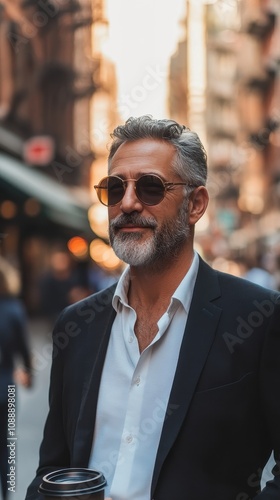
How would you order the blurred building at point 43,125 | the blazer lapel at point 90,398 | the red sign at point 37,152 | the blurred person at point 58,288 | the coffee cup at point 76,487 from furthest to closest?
1. the red sign at point 37,152
2. the blurred building at point 43,125
3. the blurred person at point 58,288
4. the blazer lapel at point 90,398
5. the coffee cup at point 76,487

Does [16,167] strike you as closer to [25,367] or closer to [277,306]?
[25,367]

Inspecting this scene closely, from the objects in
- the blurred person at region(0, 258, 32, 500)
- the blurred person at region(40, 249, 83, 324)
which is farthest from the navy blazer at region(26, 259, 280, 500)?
the blurred person at region(40, 249, 83, 324)

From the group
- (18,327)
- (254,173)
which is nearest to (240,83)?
(254,173)

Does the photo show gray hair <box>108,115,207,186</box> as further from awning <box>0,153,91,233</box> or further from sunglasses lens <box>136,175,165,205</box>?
awning <box>0,153,91,233</box>

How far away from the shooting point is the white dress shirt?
2414 millimetres

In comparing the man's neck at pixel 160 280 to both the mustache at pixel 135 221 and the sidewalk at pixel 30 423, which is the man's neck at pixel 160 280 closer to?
the mustache at pixel 135 221

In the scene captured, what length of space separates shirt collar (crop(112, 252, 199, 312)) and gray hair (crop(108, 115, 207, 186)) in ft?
0.89

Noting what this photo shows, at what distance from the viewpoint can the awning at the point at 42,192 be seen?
1827 centimetres

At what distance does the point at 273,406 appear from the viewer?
238 centimetres

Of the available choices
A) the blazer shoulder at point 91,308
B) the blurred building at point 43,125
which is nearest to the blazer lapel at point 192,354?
the blazer shoulder at point 91,308

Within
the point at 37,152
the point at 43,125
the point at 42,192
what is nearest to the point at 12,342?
the point at 42,192

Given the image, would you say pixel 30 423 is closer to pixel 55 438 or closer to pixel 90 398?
pixel 55 438

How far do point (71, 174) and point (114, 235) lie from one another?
90.1ft

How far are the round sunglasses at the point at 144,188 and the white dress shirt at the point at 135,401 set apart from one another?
0.27 metres
